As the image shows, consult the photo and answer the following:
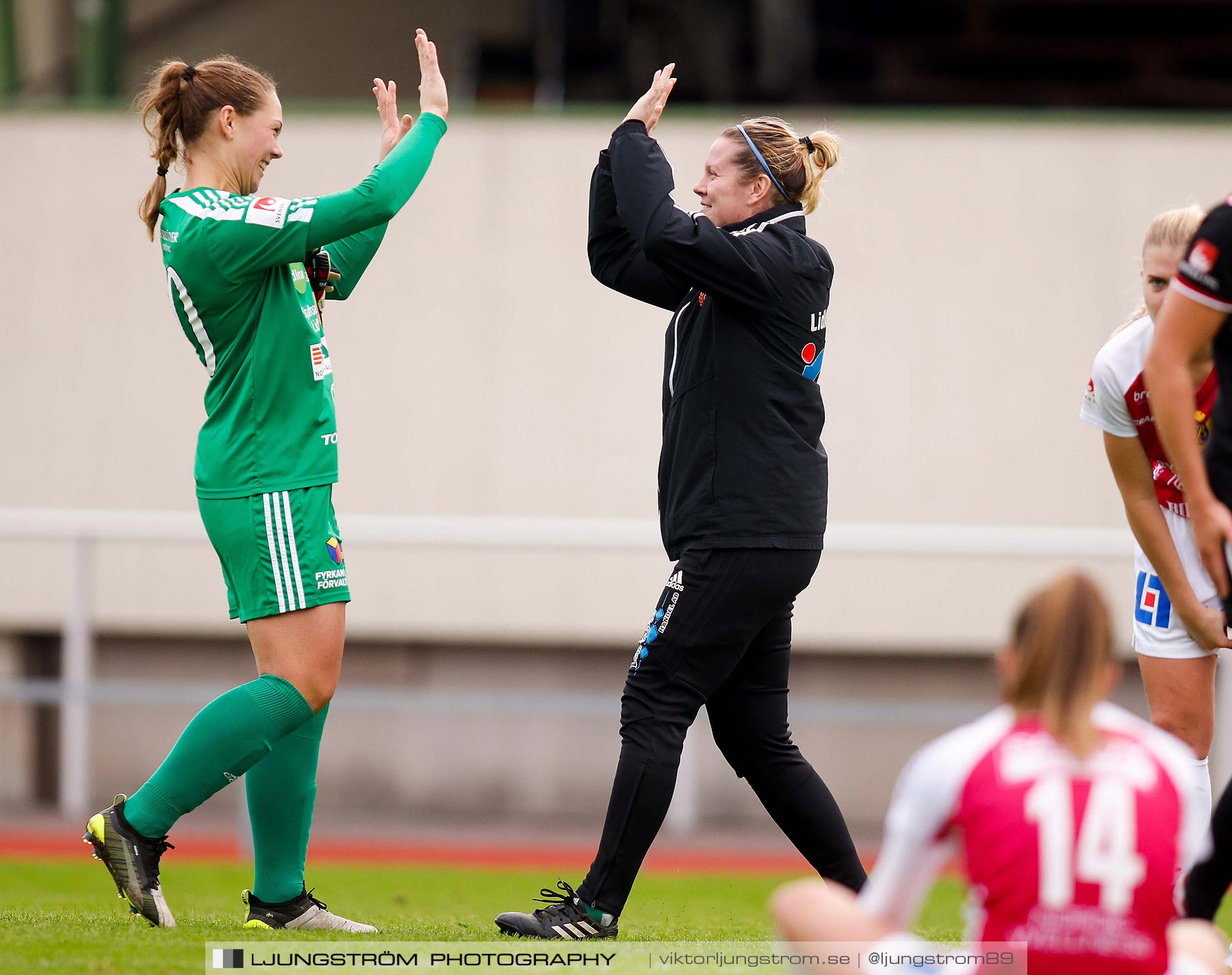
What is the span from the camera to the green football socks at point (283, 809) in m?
A: 3.01

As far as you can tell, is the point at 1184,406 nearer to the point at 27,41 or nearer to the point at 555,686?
the point at 555,686

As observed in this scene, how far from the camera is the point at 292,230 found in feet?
9.33

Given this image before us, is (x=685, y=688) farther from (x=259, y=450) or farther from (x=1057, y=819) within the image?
(x=1057, y=819)

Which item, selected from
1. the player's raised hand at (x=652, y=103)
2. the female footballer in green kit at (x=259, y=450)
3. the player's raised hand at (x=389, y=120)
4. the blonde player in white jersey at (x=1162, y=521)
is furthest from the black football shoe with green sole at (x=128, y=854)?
the blonde player in white jersey at (x=1162, y=521)

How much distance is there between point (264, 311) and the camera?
9.72ft

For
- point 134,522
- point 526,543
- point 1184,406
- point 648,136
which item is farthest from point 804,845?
point 134,522

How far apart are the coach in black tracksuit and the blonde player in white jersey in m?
0.65

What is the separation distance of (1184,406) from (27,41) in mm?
8616

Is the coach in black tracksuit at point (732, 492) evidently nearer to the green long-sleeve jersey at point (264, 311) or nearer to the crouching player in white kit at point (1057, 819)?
the green long-sleeve jersey at point (264, 311)

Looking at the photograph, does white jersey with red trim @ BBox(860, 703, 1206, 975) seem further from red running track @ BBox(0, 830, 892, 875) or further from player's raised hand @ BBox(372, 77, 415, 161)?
red running track @ BBox(0, 830, 892, 875)

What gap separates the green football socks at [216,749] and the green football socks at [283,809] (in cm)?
11

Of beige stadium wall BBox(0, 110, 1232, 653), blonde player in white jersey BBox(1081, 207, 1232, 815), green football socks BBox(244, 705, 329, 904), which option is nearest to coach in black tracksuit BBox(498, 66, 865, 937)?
green football socks BBox(244, 705, 329, 904)

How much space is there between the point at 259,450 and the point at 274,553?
227 mm

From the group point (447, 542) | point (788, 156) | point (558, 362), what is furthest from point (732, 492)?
point (558, 362)
